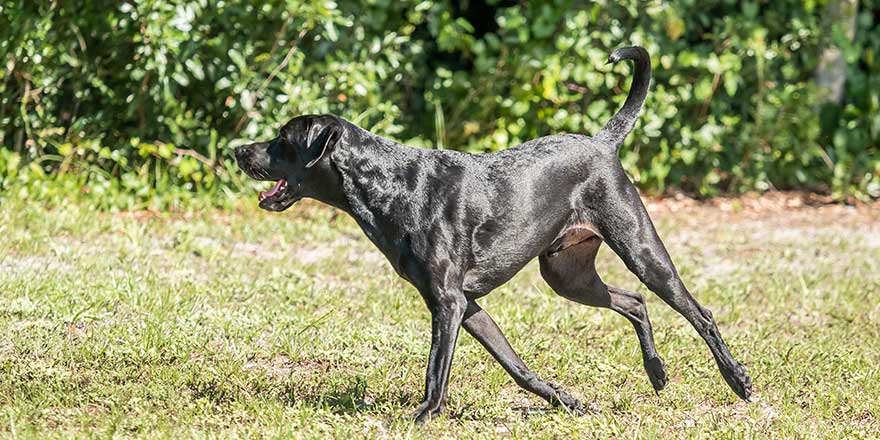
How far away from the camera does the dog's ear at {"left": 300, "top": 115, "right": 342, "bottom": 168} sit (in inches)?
182

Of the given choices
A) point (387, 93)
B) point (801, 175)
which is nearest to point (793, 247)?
point (801, 175)

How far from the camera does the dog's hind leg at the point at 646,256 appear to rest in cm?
489

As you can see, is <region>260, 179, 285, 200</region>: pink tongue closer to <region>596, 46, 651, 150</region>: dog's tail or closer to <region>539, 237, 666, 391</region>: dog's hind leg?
<region>539, 237, 666, 391</region>: dog's hind leg

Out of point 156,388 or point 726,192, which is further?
point 726,192

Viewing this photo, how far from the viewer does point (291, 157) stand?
15.4ft

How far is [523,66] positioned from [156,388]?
4.95 metres

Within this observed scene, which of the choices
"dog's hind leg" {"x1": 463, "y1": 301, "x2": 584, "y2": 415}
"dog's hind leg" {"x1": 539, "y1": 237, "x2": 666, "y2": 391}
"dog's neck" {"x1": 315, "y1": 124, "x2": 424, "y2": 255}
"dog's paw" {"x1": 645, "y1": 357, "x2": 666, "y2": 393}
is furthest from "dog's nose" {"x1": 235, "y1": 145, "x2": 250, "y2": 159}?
"dog's paw" {"x1": 645, "y1": 357, "x2": 666, "y2": 393}

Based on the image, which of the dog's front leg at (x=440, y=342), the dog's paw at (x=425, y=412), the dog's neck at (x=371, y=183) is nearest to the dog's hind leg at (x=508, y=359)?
the dog's front leg at (x=440, y=342)

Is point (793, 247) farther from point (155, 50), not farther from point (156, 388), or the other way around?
point (156, 388)

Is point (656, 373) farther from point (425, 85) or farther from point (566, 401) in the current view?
point (425, 85)

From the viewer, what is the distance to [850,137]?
997 cm

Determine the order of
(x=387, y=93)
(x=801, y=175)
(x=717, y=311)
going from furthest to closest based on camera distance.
Answer: 1. (x=801, y=175)
2. (x=387, y=93)
3. (x=717, y=311)

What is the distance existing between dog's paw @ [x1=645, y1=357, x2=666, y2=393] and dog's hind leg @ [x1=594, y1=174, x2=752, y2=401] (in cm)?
26

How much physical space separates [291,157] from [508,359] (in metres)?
1.14
